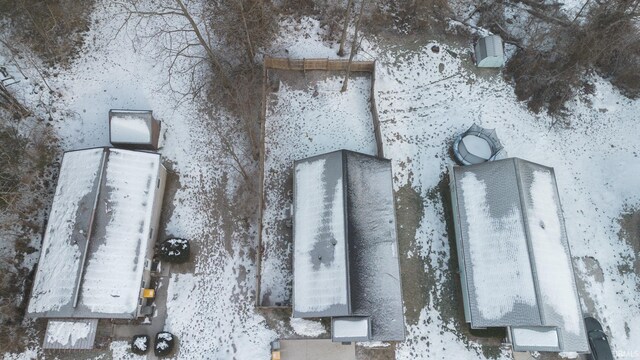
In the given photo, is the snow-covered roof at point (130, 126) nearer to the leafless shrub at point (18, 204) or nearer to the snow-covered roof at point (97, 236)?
the snow-covered roof at point (97, 236)

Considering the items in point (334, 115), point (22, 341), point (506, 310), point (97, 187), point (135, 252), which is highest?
point (334, 115)

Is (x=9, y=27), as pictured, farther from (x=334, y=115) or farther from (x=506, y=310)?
(x=506, y=310)

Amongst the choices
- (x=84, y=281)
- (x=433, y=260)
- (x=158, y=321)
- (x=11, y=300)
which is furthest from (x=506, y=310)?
(x=11, y=300)

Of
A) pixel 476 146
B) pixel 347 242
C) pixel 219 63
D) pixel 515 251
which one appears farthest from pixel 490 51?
pixel 219 63

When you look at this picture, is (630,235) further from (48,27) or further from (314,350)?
(48,27)

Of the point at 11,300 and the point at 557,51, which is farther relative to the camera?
the point at 557,51

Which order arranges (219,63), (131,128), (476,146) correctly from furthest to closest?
1. (476,146)
2. (219,63)
3. (131,128)

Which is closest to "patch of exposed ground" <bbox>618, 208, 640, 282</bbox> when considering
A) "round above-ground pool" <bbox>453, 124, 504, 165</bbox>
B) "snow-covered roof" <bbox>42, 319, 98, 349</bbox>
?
"round above-ground pool" <bbox>453, 124, 504, 165</bbox>
